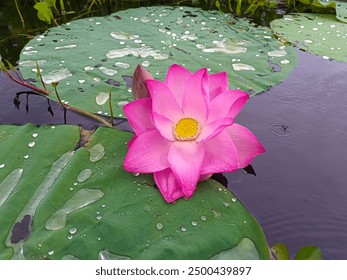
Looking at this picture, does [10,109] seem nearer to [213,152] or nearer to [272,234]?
[213,152]

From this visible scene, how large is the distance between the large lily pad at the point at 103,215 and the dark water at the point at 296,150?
14 cm

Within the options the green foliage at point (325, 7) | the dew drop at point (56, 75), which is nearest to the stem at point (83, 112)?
the dew drop at point (56, 75)

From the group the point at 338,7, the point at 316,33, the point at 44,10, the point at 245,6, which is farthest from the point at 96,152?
the point at 338,7

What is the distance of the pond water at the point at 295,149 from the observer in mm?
983

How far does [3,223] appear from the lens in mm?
877

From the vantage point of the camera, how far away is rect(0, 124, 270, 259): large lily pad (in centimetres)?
82

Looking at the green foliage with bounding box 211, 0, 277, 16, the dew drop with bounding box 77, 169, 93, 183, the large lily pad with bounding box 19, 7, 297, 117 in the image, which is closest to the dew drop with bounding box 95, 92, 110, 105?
the large lily pad with bounding box 19, 7, 297, 117

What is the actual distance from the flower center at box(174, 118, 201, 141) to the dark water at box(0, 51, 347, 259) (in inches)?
7.9

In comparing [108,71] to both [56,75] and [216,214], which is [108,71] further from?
[216,214]

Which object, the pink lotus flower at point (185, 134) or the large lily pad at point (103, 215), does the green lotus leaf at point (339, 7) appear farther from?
the large lily pad at point (103, 215)

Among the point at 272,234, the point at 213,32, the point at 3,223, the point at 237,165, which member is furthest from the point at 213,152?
the point at 213,32

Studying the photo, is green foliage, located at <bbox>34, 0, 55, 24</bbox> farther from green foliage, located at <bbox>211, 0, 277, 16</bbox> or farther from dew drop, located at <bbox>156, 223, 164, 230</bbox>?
dew drop, located at <bbox>156, 223, 164, 230</bbox>

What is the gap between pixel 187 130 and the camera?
0.97m

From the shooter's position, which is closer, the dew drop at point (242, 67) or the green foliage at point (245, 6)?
the dew drop at point (242, 67)
